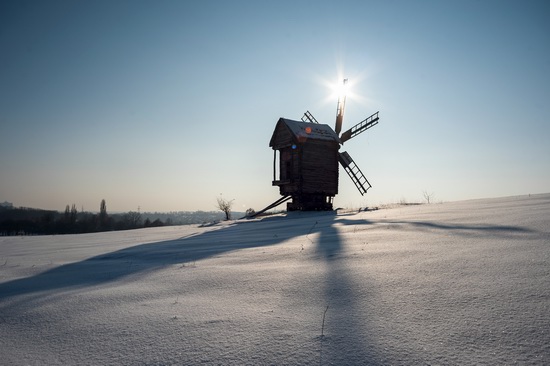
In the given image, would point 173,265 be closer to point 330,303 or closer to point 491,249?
point 330,303

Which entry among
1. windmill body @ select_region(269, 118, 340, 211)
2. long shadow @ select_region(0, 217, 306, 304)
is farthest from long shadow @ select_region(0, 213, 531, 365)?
windmill body @ select_region(269, 118, 340, 211)

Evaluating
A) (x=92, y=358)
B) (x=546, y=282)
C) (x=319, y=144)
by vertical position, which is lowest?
(x=92, y=358)

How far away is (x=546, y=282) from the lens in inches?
69.3

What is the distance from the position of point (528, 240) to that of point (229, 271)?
8.72 ft

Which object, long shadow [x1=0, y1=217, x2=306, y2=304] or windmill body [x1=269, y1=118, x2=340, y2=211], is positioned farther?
windmill body [x1=269, y1=118, x2=340, y2=211]

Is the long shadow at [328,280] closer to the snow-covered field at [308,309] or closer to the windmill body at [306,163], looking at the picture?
the snow-covered field at [308,309]

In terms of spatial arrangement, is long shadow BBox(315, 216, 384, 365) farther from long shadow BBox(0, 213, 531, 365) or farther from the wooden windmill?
the wooden windmill

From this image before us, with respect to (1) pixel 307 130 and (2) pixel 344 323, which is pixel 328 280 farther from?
(1) pixel 307 130

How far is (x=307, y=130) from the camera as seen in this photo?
52.9ft

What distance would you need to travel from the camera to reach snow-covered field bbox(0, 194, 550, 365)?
4.25 ft

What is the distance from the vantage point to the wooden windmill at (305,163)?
51.3 ft

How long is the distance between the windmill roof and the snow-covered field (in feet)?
41.9

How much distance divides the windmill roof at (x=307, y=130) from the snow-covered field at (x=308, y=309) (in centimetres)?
1278

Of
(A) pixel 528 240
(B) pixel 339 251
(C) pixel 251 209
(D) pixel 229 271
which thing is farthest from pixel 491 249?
(C) pixel 251 209
